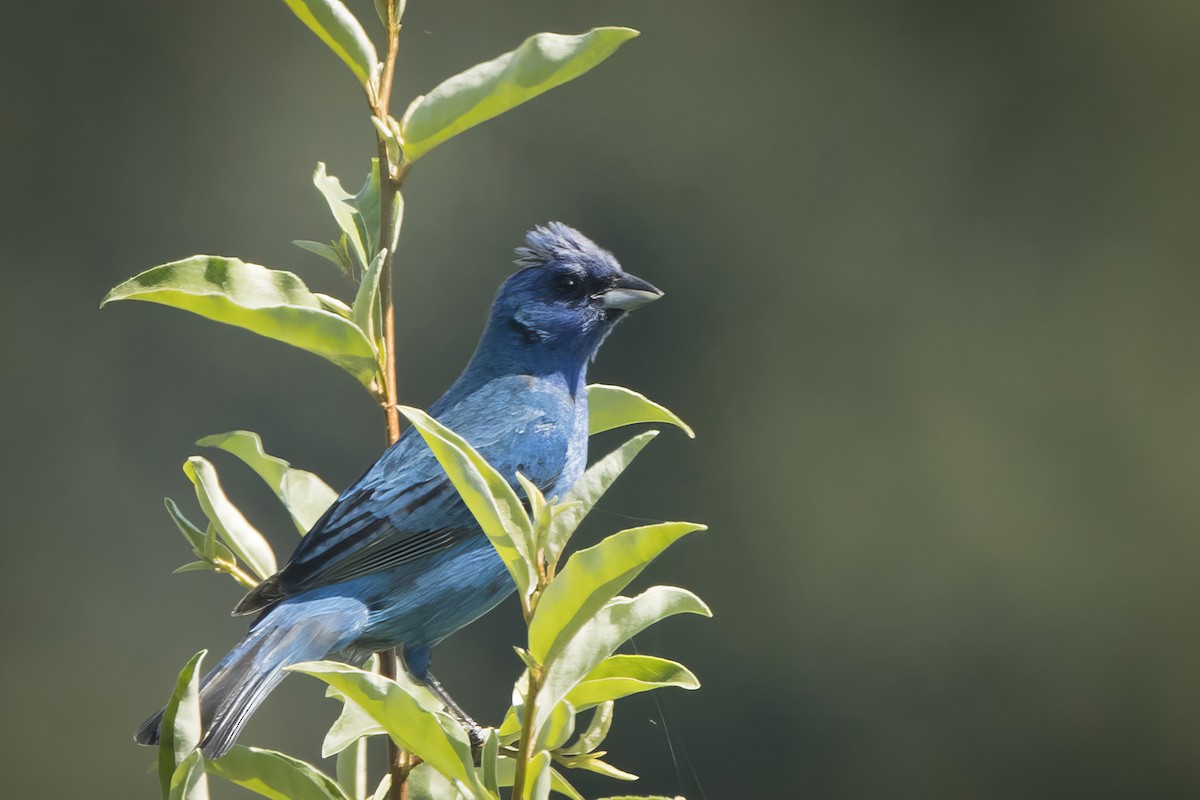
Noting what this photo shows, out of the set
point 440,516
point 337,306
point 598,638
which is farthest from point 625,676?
point 440,516

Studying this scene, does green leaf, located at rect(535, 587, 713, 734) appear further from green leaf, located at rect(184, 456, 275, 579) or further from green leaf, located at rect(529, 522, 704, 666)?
green leaf, located at rect(184, 456, 275, 579)

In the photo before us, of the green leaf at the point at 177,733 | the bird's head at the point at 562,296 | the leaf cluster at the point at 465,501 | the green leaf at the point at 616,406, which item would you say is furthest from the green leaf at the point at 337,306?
the bird's head at the point at 562,296

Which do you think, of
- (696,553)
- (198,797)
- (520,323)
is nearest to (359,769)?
(198,797)

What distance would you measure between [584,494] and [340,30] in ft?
1.38

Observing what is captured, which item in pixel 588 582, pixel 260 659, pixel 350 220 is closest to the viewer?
pixel 588 582

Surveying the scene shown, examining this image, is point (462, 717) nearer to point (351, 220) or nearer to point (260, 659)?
point (260, 659)

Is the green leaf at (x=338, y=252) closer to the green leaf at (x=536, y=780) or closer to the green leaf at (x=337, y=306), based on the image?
the green leaf at (x=337, y=306)

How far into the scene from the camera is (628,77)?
567cm

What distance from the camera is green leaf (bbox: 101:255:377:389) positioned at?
1.05m

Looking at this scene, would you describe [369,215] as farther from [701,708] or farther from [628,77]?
[628,77]

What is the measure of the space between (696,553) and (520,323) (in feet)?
10.2

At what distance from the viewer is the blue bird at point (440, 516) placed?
1.46 metres

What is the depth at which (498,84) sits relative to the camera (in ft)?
3.62

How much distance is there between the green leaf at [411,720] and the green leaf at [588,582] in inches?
3.2
